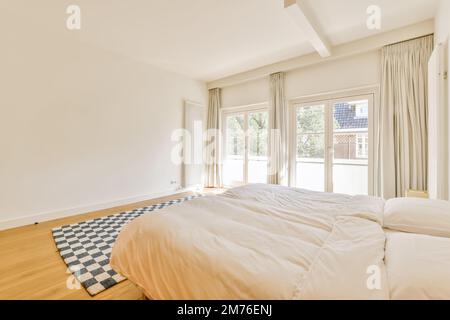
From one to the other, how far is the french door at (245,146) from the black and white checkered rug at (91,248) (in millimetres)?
2700

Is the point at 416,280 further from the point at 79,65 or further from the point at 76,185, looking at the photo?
the point at 79,65

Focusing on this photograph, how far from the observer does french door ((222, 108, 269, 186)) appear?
15.8ft

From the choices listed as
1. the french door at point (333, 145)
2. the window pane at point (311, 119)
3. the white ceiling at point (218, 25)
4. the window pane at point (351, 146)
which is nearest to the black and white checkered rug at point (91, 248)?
the white ceiling at point (218, 25)

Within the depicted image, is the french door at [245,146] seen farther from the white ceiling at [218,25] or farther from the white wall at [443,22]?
the white wall at [443,22]

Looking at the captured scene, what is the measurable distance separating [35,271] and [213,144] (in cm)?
410

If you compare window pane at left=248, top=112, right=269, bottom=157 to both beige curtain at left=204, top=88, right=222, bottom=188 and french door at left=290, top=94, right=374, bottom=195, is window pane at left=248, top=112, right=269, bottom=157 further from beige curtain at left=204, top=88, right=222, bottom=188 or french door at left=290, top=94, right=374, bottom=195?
beige curtain at left=204, top=88, right=222, bottom=188

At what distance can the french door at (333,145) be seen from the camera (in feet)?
11.5

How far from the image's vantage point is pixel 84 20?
9.00 ft

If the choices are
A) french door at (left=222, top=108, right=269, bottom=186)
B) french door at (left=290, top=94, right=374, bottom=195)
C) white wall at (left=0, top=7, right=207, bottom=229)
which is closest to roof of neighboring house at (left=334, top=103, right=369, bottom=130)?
french door at (left=290, top=94, right=374, bottom=195)

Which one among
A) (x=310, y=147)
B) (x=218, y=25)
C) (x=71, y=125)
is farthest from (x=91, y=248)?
(x=310, y=147)

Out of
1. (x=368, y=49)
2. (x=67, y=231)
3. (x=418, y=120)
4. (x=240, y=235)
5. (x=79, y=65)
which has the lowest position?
(x=67, y=231)
